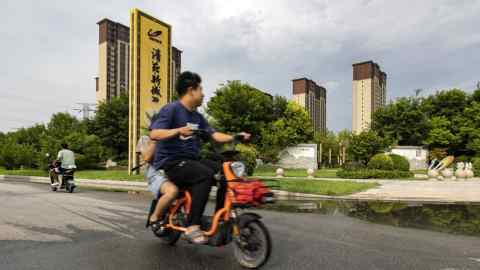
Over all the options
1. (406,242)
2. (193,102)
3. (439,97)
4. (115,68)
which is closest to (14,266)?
(193,102)

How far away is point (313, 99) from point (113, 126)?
58.7 meters

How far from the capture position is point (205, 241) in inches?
130

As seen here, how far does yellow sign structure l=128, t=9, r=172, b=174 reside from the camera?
19.7 m

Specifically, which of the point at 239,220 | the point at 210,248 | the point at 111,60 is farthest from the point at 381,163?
the point at 111,60

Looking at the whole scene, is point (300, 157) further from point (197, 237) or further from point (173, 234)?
point (197, 237)

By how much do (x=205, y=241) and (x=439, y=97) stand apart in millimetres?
44567

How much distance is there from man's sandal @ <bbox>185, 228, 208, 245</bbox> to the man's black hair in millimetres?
1485

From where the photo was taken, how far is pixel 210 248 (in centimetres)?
385

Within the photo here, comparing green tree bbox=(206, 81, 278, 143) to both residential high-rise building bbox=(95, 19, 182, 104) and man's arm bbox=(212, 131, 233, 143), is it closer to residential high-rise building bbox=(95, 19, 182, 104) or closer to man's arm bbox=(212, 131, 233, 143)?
residential high-rise building bbox=(95, 19, 182, 104)

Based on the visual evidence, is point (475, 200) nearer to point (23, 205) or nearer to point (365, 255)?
point (365, 255)

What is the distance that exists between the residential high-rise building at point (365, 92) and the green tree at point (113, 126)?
46343 millimetres

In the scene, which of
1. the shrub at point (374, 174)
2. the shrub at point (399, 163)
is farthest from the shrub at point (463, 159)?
the shrub at point (374, 174)

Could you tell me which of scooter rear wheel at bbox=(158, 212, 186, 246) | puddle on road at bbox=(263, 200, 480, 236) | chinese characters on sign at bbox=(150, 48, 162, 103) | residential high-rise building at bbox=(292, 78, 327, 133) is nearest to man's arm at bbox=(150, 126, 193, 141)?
scooter rear wheel at bbox=(158, 212, 186, 246)

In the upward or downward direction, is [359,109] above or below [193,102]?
above
